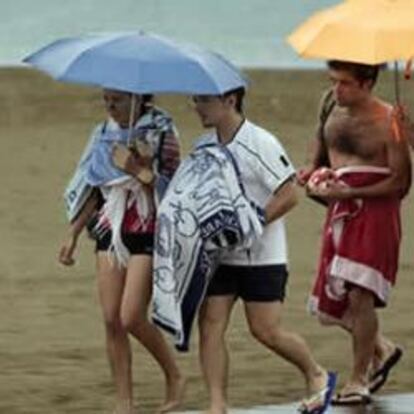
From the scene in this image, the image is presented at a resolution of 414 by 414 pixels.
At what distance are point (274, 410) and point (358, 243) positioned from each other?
2.81ft

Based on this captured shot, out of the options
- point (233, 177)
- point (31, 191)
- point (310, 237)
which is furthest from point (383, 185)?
point (31, 191)

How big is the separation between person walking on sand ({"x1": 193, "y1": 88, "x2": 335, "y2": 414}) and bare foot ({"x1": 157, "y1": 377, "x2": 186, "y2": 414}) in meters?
0.58

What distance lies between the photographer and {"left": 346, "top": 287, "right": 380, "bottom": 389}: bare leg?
34.5 ft

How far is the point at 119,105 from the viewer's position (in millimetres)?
10023

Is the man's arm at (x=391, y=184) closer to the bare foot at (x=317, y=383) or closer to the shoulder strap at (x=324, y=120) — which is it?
the shoulder strap at (x=324, y=120)

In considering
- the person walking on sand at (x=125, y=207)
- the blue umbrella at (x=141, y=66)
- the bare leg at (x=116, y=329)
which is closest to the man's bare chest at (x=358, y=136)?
the blue umbrella at (x=141, y=66)

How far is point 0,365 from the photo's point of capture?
12250 mm

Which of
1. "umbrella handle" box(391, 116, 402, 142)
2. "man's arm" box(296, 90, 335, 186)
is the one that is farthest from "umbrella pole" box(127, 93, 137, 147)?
"umbrella handle" box(391, 116, 402, 142)

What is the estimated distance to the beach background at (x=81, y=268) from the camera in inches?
461

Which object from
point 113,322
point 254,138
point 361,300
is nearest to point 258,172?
point 254,138

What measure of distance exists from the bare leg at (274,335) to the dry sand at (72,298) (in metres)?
1.07

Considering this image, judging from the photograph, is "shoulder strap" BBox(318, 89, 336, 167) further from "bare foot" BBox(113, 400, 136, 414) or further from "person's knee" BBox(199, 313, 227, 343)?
"bare foot" BBox(113, 400, 136, 414)

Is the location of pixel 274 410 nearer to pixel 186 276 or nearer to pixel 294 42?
pixel 186 276

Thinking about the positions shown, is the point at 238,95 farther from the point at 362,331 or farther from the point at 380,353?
the point at 380,353
